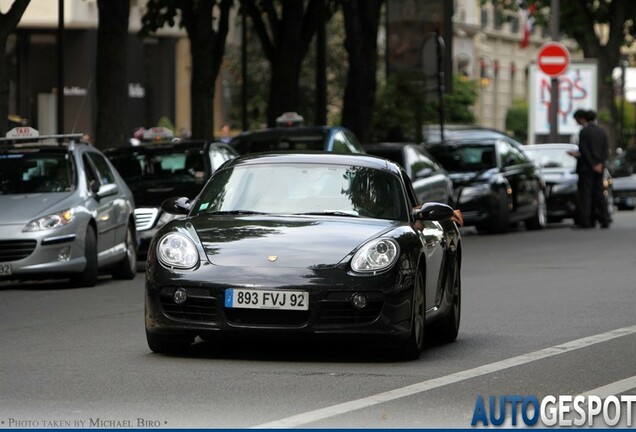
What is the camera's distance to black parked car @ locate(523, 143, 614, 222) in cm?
3288

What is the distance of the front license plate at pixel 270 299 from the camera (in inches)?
430

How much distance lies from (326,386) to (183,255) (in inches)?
65.3

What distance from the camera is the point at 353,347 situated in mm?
12125

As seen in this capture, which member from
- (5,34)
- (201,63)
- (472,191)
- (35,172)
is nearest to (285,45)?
(201,63)

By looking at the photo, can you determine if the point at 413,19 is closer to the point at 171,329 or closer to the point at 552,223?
the point at 552,223

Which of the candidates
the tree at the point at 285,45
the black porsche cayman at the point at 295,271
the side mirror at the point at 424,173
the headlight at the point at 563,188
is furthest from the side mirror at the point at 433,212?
the headlight at the point at 563,188

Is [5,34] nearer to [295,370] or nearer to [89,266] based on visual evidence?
[89,266]

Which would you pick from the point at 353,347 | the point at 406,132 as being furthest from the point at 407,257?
the point at 406,132

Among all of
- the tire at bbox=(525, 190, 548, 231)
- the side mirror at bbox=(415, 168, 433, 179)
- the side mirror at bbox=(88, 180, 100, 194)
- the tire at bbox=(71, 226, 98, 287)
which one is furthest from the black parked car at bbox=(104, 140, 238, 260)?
the tire at bbox=(525, 190, 548, 231)

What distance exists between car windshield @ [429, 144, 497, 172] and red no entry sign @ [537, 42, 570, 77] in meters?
8.58

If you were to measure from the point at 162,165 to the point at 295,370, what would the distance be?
462 inches

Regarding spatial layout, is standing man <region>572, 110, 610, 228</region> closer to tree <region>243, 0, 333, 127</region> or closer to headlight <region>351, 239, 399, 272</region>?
tree <region>243, 0, 333, 127</region>

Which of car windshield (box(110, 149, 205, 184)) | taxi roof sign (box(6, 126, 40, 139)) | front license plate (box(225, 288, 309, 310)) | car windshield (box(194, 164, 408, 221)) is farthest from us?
car windshield (box(110, 149, 205, 184))

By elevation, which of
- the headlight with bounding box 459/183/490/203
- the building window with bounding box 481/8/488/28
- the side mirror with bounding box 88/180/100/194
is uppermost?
the building window with bounding box 481/8/488/28
